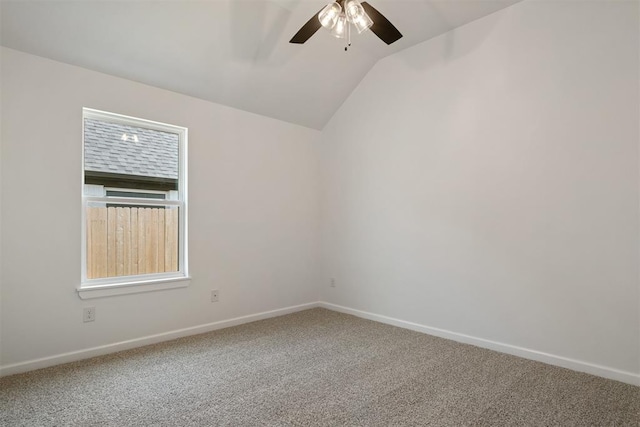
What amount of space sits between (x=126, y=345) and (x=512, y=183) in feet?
11.6

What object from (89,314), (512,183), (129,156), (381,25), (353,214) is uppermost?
(381,25)

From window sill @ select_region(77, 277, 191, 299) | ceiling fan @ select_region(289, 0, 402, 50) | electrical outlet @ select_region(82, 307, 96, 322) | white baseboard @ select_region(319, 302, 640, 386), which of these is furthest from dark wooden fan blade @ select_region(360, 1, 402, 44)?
electrical outlet @ select_region(82, 307, 96, 322)

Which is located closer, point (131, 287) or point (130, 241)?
point (131, 287)

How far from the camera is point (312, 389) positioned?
7.73 feet

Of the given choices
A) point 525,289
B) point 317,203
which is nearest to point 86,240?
point 317,203

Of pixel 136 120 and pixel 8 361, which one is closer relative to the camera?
pixel 8 361

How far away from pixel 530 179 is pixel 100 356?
3.75 m

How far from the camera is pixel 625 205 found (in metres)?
2.47

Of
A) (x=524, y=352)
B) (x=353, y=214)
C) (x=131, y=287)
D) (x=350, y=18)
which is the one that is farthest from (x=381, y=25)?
(x=131, y=287)

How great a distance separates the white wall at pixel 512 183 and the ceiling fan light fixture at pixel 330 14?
1562 millimetres

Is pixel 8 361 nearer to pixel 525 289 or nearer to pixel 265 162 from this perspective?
pixel 265 162

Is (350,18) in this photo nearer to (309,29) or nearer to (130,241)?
(309,29)

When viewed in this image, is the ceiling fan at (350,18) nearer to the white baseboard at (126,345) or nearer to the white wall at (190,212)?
the white wall at (190,212)

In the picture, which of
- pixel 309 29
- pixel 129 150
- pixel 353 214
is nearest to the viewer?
pixel 309 29
